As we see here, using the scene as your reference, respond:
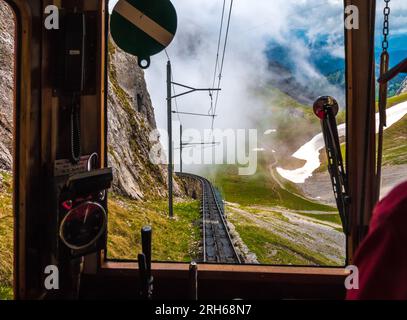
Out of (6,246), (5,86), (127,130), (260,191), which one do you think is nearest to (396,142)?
(127,130)

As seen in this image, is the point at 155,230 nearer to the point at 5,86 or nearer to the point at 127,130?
the point at 127,130

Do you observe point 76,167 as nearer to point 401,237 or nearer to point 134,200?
point 134,200

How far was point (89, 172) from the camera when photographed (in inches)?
72.8

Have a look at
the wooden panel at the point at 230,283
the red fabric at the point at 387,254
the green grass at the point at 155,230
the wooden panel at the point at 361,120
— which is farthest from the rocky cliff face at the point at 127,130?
the red fabric at the point at 387,254

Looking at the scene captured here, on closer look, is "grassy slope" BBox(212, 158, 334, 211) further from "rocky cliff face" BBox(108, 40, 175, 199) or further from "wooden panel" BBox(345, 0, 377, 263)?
"rocky cliff face" BBox(108, 40, 175, 199)

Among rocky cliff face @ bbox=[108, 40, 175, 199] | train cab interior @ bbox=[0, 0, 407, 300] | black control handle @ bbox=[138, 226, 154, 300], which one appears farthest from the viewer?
rocky cliff face @ bbox=[108, 40, 175, 199]

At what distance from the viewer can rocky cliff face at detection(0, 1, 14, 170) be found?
14.6ft

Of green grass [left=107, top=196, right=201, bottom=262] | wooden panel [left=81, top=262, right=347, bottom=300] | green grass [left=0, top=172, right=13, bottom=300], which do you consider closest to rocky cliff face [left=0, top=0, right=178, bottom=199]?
green grass [left=107, top=196, right=201, bottom=262]

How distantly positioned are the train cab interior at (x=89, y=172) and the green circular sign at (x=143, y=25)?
0.08 metres

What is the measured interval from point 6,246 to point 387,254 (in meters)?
3.14

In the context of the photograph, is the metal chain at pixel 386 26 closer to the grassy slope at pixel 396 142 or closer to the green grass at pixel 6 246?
the grassy slope at pixel 396 142

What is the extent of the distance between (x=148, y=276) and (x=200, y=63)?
2.33 metres
